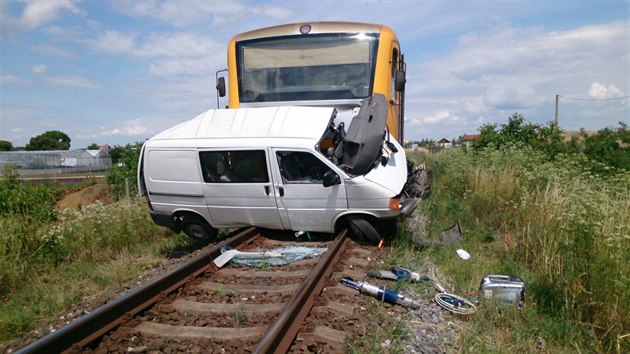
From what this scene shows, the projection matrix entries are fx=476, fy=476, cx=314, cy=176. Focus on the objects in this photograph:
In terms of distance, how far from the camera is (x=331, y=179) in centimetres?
679

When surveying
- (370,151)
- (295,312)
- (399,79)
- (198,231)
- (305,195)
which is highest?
(399,79)

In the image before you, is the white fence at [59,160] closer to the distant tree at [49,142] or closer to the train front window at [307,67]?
the distant tree at [49,142]

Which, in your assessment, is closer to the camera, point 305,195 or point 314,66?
point 305,195

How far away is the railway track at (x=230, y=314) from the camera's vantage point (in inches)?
148

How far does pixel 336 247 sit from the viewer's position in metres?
6.27

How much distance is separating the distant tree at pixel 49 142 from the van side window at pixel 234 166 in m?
72.8

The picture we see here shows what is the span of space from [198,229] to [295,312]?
408cm

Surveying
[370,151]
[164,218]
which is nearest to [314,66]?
[370,151]

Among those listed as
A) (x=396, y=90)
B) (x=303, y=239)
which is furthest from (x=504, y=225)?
(x=303, y=239)

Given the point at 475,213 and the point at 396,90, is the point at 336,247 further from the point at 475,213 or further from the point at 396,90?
the point at 475,213

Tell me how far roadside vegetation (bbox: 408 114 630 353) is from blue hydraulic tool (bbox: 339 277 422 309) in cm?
60

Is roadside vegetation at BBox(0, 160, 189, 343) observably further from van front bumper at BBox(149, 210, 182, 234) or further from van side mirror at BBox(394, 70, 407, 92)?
van side mirror at BBox(394, 70, 407, 92)

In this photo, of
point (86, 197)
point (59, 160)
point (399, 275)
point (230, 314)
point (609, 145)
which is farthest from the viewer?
point (59, 160)

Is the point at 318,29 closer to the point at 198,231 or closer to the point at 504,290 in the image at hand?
the point at 198,231
